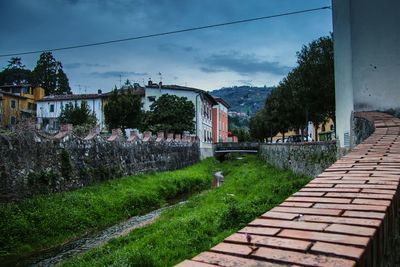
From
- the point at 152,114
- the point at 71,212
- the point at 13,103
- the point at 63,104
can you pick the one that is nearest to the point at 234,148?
the point at 152,114

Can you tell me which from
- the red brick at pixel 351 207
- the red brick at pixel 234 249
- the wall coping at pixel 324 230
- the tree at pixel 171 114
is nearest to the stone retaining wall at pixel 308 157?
the wall coping at pixel 324 230

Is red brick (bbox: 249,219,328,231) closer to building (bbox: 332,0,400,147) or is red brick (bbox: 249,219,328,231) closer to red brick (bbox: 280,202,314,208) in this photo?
red brick (bbox: 280,202,314,208)

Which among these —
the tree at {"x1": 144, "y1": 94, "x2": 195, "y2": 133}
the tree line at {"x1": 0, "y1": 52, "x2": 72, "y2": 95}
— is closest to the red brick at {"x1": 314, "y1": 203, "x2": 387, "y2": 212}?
the tree at {"x1": 144, "y1": 94, "x2": 195, "y2": 133}

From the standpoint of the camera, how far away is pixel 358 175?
314 centimetres

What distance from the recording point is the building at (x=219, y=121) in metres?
62.3

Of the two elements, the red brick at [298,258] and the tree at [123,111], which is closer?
the red brick at [298,258]

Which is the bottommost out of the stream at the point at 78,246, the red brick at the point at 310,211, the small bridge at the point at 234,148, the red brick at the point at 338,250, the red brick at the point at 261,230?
the stream at the point at 78,246

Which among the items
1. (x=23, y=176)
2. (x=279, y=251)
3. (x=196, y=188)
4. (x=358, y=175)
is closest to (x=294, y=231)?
(x=279, y=251)

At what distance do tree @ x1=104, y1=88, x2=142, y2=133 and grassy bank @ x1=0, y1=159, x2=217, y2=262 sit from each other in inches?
781

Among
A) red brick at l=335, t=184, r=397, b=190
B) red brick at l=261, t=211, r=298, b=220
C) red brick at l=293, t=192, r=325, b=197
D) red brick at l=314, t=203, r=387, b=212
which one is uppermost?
red brick at l=335, t=184, r=397, b=190

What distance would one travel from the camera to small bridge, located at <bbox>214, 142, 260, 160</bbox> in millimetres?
43531

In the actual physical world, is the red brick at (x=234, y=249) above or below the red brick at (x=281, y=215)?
below

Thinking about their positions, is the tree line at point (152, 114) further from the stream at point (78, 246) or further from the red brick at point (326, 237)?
the red brick at point (326, 237)

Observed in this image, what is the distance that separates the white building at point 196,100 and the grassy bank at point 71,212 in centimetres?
2579
